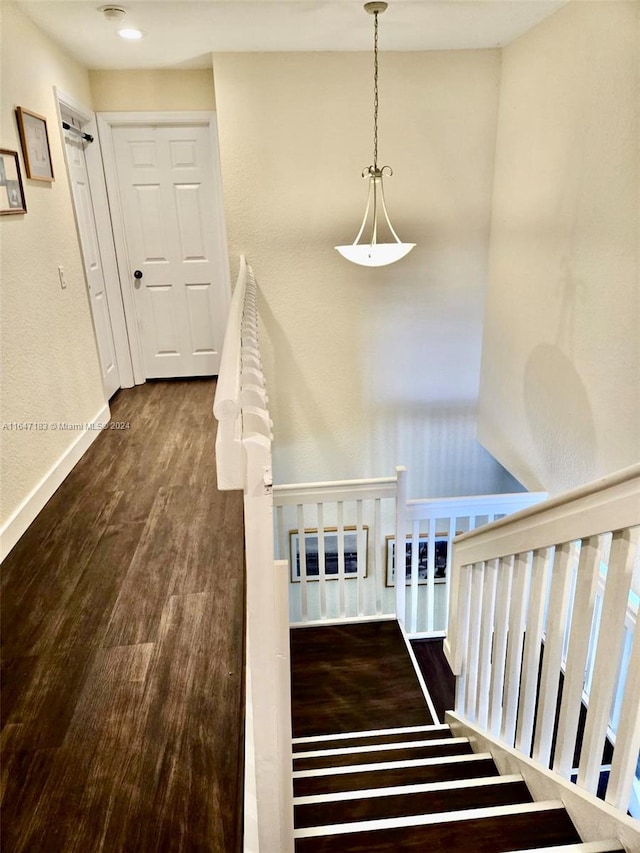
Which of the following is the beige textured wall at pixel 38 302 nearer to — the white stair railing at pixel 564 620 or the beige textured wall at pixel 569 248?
the white stair railing at pixel 564 620

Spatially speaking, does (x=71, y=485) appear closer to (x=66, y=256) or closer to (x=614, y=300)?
(x=66, y=256)

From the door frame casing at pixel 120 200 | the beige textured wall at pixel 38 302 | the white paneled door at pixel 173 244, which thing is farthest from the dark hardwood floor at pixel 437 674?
the door frame casing at pixel 120 200

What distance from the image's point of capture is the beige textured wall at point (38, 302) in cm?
248

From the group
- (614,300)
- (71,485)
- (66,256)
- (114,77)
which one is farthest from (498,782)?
(114,77)

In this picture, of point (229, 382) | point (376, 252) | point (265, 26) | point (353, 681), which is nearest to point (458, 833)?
point (229, 382)

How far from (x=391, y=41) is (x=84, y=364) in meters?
2.84

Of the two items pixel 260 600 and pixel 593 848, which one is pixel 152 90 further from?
pixel 593 848

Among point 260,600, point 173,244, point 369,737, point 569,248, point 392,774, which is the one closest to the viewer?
point 260,600

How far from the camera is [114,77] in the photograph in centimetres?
404

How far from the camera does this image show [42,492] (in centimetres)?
273

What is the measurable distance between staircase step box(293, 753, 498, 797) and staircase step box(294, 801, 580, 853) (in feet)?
1.45

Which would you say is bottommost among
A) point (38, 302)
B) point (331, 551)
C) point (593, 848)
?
point (331, 551)

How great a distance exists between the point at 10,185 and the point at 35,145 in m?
0.49

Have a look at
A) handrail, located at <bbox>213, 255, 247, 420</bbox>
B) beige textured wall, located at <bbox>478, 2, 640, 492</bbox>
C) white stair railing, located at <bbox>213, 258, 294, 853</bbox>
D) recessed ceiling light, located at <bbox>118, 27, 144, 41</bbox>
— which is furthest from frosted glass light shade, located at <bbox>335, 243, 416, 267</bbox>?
white stair railing, located at <bbox>213, 258, 294, 853</bbox>
